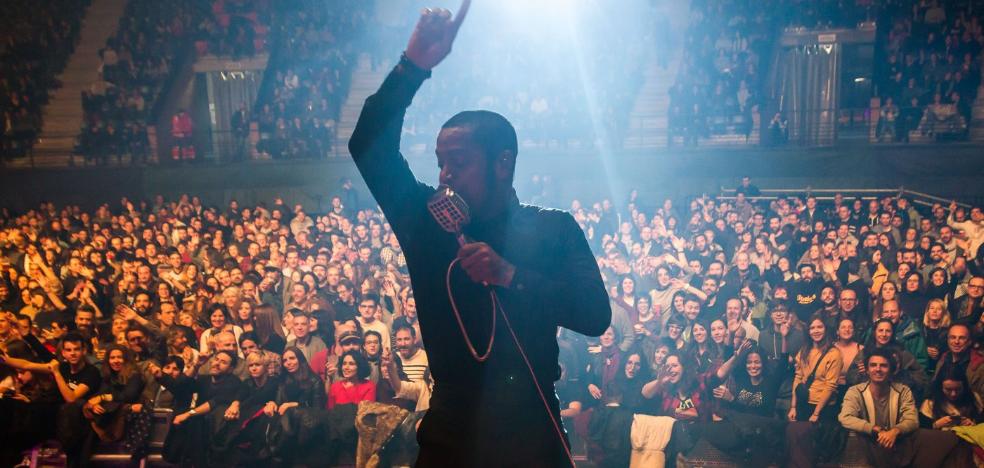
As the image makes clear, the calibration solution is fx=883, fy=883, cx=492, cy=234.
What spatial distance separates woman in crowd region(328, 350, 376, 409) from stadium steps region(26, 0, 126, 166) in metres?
9.85

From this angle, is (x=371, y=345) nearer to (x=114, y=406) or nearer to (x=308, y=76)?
(x=114, y=406)

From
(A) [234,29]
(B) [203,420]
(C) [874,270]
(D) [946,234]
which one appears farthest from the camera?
(A) [234,29]

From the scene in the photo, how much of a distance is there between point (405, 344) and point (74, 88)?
12.1 meters

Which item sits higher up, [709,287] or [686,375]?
[709,287]

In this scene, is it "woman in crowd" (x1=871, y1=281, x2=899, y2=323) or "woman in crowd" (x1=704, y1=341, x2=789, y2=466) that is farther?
Result: "woman in crowd" (x1=871, y1=281, x2=899, y2=323)

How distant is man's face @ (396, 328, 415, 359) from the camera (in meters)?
6.10

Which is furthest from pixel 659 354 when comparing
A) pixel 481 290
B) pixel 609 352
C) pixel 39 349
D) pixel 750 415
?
pixel 39 349

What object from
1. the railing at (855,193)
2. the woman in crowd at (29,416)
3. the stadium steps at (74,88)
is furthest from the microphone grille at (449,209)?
the stadium steps at (74,88)

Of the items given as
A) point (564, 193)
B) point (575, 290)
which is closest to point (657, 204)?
point (564, 193)

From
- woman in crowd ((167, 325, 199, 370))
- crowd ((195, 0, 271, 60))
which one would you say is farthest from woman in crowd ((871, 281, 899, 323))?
crowd ((195, 0, 271, 60))

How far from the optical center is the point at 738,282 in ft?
22.1

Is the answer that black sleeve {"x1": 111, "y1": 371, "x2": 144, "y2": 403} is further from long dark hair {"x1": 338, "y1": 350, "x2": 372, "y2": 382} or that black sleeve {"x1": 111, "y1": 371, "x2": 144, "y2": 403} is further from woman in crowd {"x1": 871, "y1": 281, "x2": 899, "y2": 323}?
woman in crowd {"x1": 871, "y1": 281, "x2": 899, "y2": 323}

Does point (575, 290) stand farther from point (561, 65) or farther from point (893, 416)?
point (561, 65)

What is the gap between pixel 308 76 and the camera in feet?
46.9
